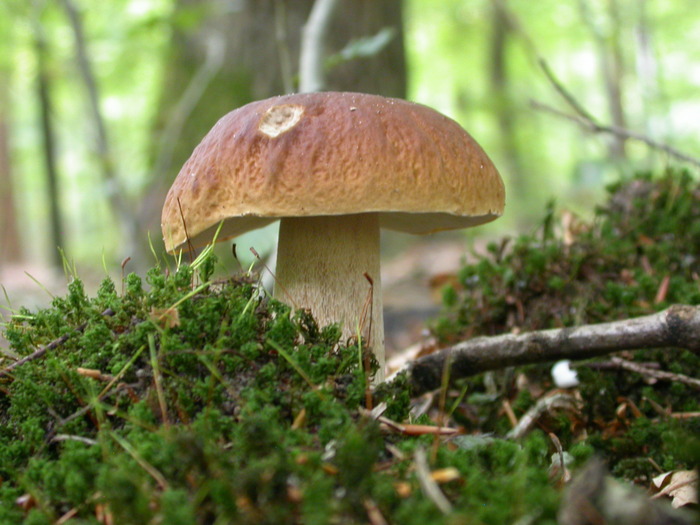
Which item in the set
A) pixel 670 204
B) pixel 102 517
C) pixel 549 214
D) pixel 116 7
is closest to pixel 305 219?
pixel 102 517

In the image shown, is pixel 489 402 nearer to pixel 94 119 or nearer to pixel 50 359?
pixel 50 359

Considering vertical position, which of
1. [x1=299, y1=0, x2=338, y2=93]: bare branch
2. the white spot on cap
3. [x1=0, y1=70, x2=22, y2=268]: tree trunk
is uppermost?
[x1=299, y1=0, x2=338, y2=93]: bare branch

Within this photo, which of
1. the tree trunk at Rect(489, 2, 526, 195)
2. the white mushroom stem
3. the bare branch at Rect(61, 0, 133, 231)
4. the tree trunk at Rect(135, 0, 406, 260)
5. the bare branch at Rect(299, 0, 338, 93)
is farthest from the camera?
the tree trunk at Rect(489, 2, 526, 195)

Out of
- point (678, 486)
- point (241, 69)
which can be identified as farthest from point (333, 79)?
point (678, 486)

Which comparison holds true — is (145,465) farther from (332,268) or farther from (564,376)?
(564,376)

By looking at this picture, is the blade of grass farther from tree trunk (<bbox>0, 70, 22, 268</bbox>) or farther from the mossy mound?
tree trunk (<bbox>0, 70, 22, 268</bbox>)

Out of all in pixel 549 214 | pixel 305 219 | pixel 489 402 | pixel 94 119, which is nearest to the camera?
pixel 305 219

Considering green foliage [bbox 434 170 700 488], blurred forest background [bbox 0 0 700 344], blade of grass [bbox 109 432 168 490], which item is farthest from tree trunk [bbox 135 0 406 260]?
blade of grass [bbox 109 432 168 490]

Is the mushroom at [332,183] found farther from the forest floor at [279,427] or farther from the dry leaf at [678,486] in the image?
the dry leaf at [678,486]
